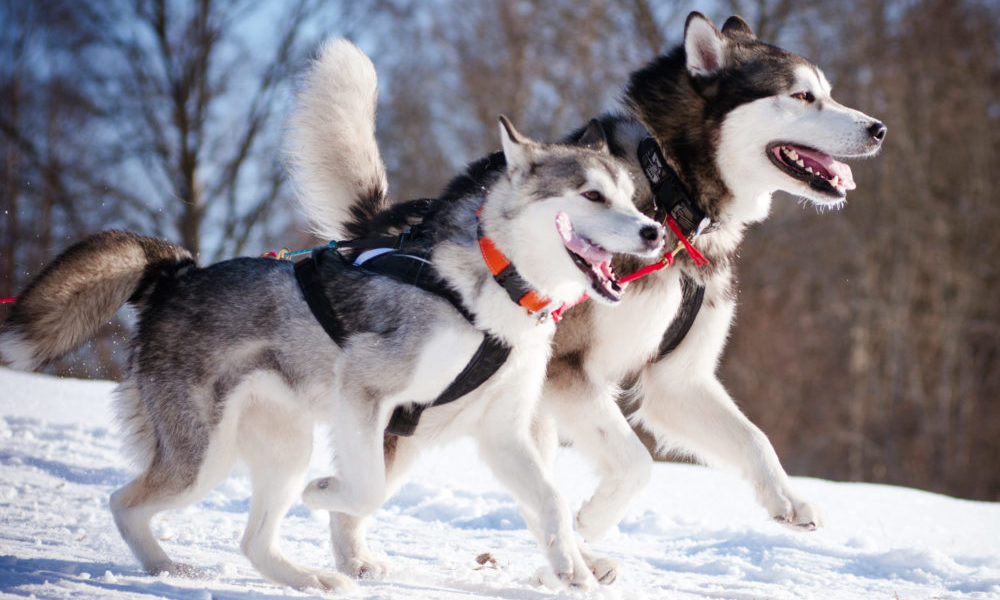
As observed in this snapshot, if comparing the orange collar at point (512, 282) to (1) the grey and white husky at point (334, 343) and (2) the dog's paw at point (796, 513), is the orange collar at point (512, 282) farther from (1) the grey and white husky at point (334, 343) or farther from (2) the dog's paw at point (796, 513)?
(2) the dog's paw at point (796, 513)

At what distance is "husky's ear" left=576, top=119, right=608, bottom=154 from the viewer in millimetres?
3727

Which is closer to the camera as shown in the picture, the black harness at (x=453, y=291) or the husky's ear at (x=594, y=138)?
the black harness at (x=453, y=291)

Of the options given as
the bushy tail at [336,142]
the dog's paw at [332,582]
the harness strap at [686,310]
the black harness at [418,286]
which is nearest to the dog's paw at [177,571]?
the dog's paw at [332,582]

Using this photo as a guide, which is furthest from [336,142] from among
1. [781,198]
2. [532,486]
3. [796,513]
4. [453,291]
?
[781,198]

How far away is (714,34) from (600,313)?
1.20 meters

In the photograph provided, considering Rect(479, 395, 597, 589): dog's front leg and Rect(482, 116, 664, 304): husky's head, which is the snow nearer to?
Rect(479, 395, 597, 589): dog's front leg

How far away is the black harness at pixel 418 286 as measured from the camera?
3400mm

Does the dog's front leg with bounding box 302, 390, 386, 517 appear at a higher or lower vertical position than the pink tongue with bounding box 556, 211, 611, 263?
→ lower

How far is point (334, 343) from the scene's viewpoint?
3658mm

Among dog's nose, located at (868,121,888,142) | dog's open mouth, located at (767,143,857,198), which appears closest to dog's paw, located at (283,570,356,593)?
dog's open mouth, located at (767,143,857,198)

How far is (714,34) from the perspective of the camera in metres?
3.81

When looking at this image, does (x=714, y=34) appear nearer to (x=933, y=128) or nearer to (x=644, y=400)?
(x=644, y=400)

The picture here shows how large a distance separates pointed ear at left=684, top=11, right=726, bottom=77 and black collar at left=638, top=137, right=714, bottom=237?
1.22ft

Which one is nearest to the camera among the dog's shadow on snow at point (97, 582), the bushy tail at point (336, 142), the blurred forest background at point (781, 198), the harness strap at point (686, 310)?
the dog's shadow on snow at point (97, 582)
